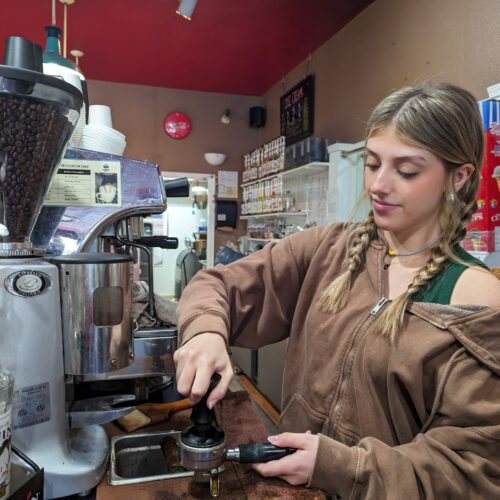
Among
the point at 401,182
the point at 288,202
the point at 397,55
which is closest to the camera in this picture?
the point at 401,182

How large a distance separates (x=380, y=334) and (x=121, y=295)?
0.49 metres

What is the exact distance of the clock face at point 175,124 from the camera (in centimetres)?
455

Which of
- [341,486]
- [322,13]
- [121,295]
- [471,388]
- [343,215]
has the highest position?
[322,13]

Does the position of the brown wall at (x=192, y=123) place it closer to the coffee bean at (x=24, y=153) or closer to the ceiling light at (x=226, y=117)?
the ceiling light at (x=226, y=117)

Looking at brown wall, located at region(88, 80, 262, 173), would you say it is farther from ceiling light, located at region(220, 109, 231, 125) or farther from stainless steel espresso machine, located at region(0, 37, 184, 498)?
stainless steel espresso machine, located at region(0, 37, 184, 498)

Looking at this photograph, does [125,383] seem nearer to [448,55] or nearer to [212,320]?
[212,320]

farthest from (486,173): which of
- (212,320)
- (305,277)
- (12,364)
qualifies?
(12,364)

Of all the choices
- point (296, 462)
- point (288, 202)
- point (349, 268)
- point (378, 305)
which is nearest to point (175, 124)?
point (288, 202)

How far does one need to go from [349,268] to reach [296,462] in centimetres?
43

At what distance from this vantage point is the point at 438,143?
78 cm

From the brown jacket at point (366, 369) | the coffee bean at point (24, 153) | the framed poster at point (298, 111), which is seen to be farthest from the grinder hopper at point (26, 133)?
the framed poster at point (298, 111)

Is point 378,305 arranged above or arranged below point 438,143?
below

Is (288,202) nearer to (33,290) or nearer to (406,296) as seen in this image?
(406,296)

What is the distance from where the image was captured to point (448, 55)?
6.82ft
